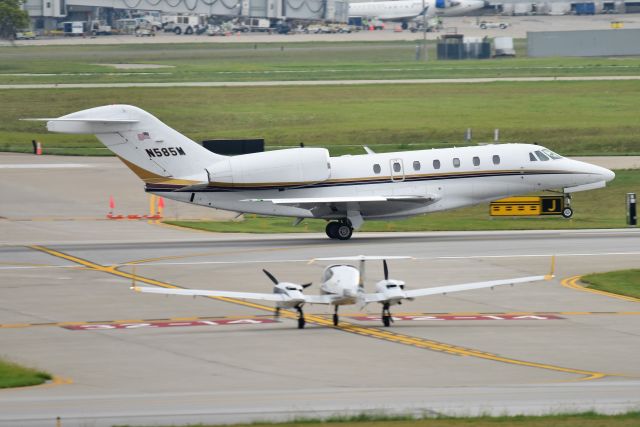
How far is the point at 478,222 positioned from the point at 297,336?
86.8 feet

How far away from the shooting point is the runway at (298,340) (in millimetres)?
23578

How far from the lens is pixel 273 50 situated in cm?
15962

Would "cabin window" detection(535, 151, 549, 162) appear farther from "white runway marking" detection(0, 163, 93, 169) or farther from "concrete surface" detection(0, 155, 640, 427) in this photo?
"white runway marking" detection(0, 163, 93, 169)

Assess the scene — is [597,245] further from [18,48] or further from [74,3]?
[74,3]

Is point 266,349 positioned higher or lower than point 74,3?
lower

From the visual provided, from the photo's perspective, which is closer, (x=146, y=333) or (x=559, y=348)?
(x=559, y=348)

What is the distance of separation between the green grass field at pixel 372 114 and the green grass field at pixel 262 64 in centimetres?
1175

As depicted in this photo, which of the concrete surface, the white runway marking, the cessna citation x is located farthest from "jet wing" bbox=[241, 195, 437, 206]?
the white runway marking

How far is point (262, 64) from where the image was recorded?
13825cm

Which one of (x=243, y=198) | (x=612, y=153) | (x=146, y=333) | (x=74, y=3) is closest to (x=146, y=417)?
(x=146, y=333)

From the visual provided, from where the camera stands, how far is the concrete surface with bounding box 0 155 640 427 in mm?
23609

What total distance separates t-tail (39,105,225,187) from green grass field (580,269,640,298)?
16.2 metres

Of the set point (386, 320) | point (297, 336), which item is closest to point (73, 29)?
point (386, 320)

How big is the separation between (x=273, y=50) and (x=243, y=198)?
113 metres
